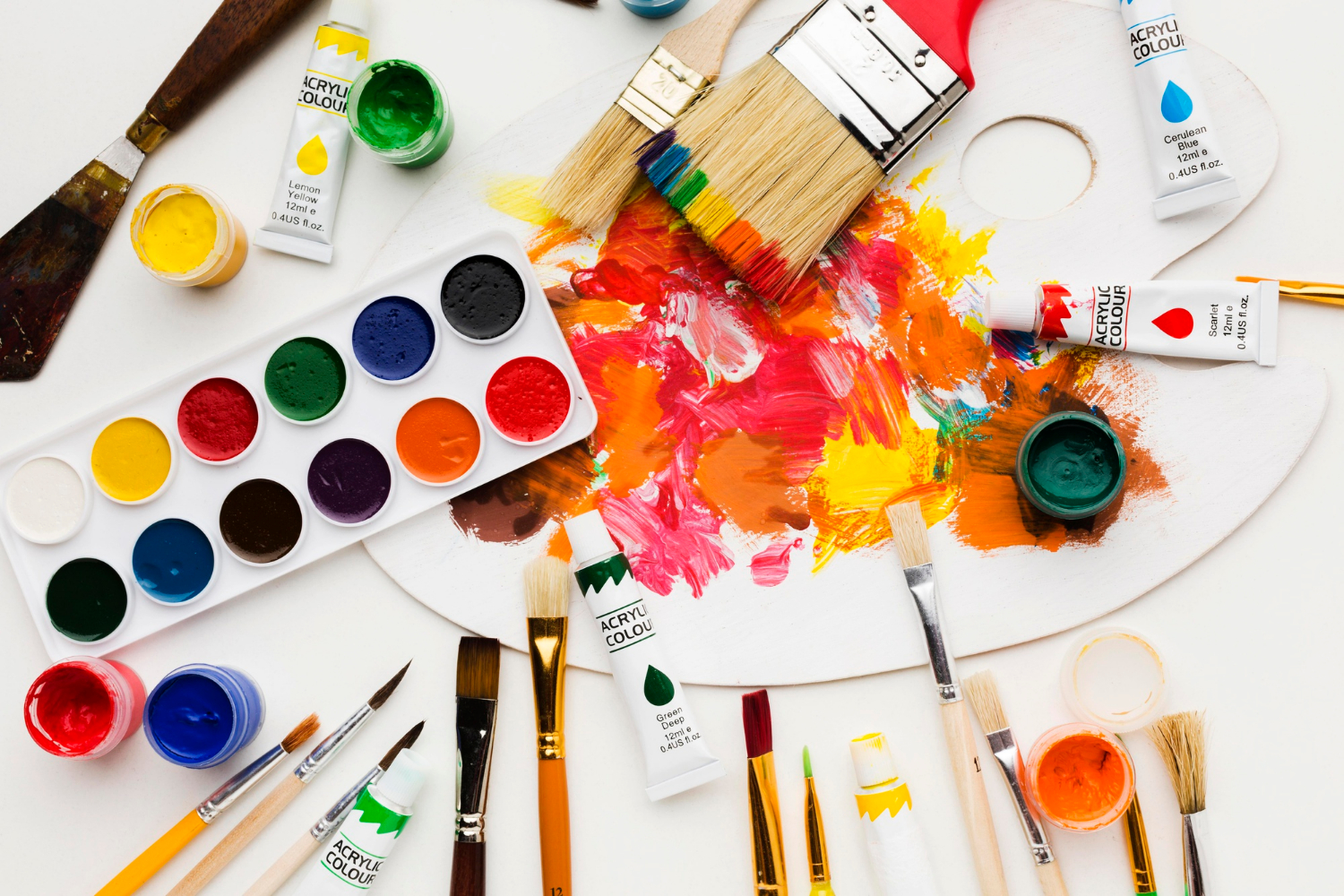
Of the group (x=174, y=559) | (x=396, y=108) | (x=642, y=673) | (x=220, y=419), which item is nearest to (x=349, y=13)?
(x=396, y=108)

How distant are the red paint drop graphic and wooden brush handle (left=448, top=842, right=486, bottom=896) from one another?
1.34 metres

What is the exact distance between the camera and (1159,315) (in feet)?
4.16

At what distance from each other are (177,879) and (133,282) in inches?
39.2

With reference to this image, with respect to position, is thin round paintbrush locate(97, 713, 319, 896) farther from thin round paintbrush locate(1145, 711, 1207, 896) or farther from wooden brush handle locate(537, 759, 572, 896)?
thin round paintbrush locate(1145, 711, 1207, 896)

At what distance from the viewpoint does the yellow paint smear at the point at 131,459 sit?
1337 millimetres

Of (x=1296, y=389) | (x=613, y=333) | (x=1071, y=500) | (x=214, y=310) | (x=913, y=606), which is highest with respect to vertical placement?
(x=214, y=310)

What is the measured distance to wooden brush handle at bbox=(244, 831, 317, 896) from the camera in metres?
1.29

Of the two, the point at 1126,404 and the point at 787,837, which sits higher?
the point at 1126,404

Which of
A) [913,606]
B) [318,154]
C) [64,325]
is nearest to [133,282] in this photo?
[64,325]

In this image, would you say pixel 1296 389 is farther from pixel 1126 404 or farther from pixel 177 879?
pixel 177 879

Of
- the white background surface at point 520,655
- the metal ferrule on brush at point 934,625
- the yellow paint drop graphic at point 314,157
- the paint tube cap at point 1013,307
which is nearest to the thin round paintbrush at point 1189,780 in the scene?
the white background surface at point 520,655

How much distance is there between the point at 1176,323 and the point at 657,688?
980 mm

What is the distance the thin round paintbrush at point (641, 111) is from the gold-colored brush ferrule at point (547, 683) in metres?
0.64

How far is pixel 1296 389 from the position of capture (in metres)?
1.28
